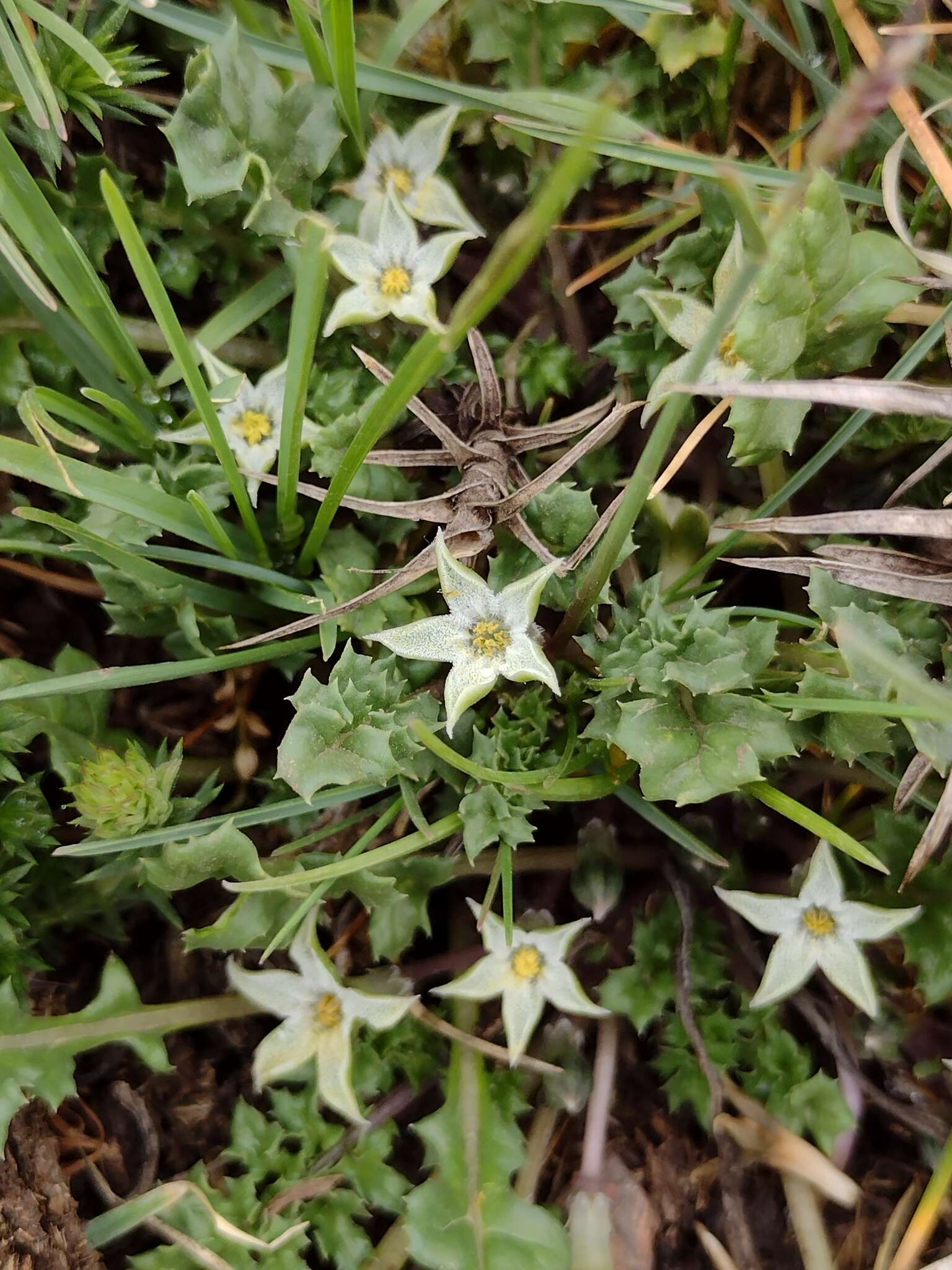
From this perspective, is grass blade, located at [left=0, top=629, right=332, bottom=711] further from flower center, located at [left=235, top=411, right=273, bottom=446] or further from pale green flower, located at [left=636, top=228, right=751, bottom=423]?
pale green flower, located at [left=636, top=228, right=751, bottom=423]

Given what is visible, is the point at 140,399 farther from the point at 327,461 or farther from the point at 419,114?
the point at 419,114

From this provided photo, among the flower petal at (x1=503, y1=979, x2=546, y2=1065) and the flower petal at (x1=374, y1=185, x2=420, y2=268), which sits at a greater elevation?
the flower petal at (x1=374, y1=185, x2=420, y2=268)

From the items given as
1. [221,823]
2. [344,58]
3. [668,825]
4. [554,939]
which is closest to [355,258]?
[344,58]

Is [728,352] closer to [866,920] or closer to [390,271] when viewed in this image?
[390,271]

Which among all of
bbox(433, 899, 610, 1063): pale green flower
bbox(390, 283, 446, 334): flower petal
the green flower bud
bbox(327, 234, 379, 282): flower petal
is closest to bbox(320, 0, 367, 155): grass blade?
bbox(327, 234, 379, 282): flower petal

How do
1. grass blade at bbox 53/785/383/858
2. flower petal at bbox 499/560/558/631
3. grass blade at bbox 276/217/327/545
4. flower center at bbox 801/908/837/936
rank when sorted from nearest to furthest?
1. grass blade at bbox 276/217/327/545
2. flower petal at bbox 499/560/558/631
3. grass blade at bbox 53/785/383/858
4. flower center at bbox 801/908/837/936

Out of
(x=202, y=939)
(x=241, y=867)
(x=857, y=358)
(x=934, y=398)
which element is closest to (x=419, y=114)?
(x=857, y=358)

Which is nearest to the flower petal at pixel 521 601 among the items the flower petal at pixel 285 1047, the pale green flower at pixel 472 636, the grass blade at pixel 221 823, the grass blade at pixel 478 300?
the pale green flower at pixel 472 636
